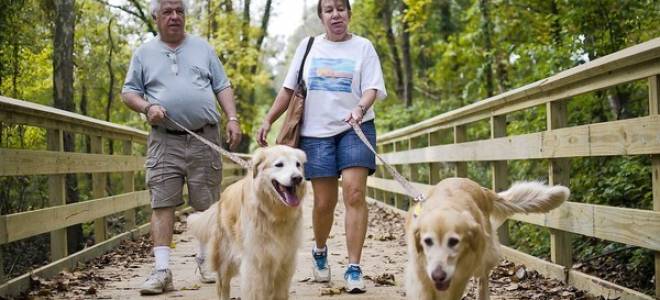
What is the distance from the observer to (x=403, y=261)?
5648mm

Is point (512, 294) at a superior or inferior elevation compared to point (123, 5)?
inferior

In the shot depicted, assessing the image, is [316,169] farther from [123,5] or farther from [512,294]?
[123,5]

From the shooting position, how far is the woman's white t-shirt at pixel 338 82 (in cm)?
441

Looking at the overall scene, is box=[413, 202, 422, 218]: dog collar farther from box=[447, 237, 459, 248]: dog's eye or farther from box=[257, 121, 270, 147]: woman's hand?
box=[257, 121, 270, 147]: woman's hand

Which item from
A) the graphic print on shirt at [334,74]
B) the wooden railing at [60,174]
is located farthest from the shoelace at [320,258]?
the wooden railing at [60,174]

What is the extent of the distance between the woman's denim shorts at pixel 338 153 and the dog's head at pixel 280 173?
0.72 meters

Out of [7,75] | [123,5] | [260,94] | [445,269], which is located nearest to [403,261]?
[445,269]

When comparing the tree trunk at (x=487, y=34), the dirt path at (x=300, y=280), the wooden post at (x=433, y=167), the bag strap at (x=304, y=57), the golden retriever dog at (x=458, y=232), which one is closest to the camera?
the golden retriever dog at (x=458, y=232)

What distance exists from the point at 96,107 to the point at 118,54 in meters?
1.10

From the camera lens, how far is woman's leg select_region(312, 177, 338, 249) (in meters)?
Result: 4.47

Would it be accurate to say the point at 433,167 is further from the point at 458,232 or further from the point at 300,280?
the point at 458,232

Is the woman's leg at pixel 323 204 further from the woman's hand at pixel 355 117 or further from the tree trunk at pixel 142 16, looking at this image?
the tree trunk at pixel 142 16

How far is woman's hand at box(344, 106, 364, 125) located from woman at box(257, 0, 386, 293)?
9 cm

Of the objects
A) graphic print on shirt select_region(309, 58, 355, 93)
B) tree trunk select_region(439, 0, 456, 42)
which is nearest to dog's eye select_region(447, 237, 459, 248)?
graphic print on shirt select_region(309, 58, 355, 93)
